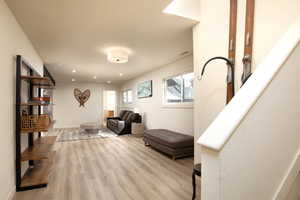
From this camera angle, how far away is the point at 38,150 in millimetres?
2711

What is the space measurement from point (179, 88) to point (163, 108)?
0.95 m

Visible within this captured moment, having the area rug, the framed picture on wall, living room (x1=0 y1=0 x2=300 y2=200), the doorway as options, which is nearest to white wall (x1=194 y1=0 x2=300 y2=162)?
living room (x1=0 y1=0 x2=300 y2=200)

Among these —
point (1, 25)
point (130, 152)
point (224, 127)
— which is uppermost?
point (1, 25)

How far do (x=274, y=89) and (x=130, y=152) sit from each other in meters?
3.59

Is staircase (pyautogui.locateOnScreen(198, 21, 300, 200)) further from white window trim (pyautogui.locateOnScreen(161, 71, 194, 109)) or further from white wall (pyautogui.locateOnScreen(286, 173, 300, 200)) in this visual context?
white window trim (pyautogui.locateOnScreen(161, 71, 194, 109))

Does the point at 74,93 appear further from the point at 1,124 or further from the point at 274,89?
the point at 274,89

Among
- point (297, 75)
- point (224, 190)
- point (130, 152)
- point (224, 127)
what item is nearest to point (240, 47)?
point (297, 75)

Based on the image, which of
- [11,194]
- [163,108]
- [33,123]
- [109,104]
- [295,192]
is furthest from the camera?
[109,104]

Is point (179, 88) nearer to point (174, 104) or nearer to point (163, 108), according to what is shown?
point (174, 104)

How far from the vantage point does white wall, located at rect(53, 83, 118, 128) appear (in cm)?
823

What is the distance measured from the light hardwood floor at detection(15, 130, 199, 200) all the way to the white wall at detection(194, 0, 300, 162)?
0.65m

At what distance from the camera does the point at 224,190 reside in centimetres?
87

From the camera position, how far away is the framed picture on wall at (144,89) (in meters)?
6.11

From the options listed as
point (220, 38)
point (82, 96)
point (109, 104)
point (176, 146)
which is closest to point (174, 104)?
point (176, 146)
